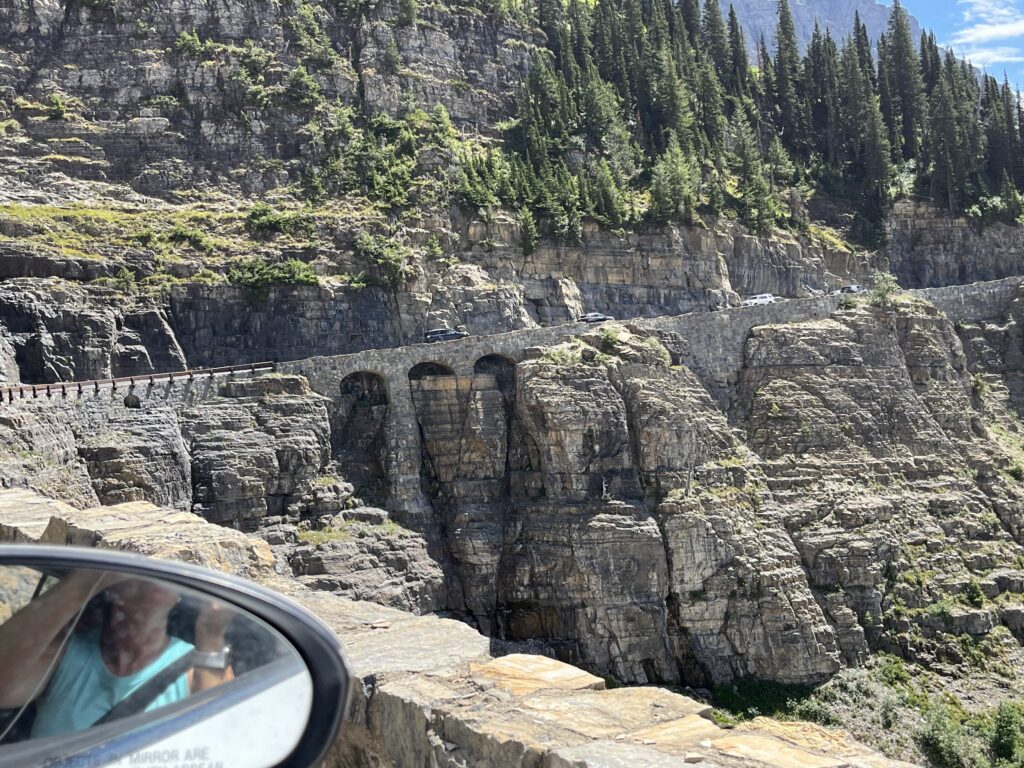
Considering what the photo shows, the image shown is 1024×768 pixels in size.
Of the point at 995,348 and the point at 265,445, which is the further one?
the point at 995,348

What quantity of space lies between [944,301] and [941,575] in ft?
54.6

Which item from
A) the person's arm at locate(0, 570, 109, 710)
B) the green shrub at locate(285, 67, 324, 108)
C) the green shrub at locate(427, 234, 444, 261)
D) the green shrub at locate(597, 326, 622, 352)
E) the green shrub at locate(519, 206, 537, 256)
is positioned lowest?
the person's arm at locate(0, 570, 109, 710)

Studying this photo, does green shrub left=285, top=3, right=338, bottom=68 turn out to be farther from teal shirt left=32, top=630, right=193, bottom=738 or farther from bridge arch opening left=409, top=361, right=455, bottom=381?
teal shirt left=32, top=630, right=193, bottom=738

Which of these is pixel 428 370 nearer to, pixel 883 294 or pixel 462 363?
pixel 462 363

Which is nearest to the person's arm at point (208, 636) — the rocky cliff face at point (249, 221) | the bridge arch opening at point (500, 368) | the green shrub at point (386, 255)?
the rocky cliff face at point (249, 221)

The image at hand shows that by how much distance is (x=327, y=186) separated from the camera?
44406 mm

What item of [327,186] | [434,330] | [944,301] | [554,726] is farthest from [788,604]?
[554,726]

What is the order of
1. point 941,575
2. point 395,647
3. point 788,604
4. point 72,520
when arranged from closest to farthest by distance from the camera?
point 395,647 < point 72,520 < point 788,604 < point 941,575

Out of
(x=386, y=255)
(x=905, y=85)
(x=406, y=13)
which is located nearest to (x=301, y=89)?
(x=406, y=13)

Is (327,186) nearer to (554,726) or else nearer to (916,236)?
(916,236)

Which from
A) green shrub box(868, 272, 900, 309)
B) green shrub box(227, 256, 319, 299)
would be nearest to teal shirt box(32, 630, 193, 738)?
green shrub box(227, 256, 319, 299)

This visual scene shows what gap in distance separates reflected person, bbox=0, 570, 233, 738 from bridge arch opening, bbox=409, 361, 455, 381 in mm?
31788

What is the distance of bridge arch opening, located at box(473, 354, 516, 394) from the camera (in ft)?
117

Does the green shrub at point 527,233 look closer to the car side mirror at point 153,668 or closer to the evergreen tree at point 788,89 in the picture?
the evergreen tree at point 788,89
